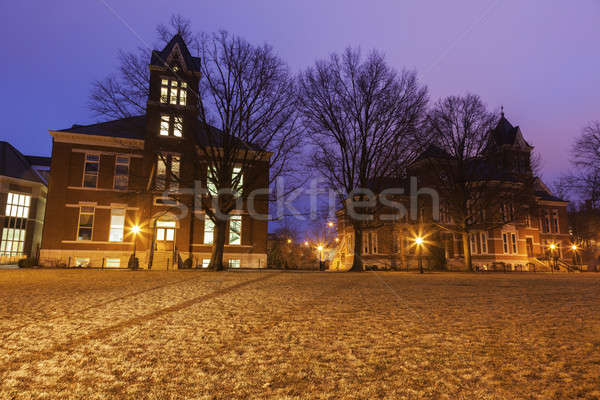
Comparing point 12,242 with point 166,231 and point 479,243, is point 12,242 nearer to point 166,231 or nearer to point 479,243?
point 166,231

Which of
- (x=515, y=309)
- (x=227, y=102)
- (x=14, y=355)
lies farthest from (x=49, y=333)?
(x=227, y=102)

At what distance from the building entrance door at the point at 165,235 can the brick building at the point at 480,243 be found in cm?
1576

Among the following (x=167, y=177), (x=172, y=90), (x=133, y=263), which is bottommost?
(x=133, y=263)

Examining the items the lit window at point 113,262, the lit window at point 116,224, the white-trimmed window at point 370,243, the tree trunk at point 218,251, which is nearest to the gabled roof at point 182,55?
the lit window at point 116,224

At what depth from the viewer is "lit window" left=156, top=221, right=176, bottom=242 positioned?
28.1 metres

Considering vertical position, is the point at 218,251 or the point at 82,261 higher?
the point at 218,251

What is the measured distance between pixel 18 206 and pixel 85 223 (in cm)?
1037

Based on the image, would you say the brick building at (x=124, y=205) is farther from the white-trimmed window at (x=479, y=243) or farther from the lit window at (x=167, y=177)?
the white-trimmed window at (x=479, y=243)

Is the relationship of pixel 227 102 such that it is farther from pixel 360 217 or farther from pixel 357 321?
pixel 357 321

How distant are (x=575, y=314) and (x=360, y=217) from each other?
16670 mm

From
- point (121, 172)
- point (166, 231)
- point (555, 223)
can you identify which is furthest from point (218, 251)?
point (555, 223)

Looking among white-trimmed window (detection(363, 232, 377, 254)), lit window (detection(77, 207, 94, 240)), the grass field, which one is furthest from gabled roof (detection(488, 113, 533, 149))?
lit window (detection(77, 207, 94, 240))

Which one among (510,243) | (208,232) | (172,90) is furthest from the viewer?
(510,243)

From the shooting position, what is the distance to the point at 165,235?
92.9ft
